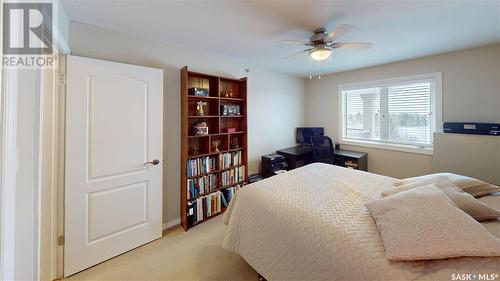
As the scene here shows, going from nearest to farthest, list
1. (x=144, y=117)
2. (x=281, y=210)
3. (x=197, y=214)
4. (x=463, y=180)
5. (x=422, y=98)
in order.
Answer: (x=281, y=210) < (x=463, y=180) < (x=144, y=117) < (x=197, y=214) < (x=422, y=98)

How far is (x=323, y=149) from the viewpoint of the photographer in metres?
3.53

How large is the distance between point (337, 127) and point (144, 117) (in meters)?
3.54

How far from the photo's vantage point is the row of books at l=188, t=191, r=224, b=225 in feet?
8.13

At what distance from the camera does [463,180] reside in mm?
1519

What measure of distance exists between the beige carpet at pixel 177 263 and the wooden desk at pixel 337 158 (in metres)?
1.92

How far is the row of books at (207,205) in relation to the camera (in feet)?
8.15

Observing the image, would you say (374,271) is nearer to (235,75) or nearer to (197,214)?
(197,214)

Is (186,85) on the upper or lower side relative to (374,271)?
upper

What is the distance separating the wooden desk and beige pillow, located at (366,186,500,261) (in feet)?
7.76

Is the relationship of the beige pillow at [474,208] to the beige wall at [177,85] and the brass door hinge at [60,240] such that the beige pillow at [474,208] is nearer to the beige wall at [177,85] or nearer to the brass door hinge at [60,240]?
the beige wall at [177,85]

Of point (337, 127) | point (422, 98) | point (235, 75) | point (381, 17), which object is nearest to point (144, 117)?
point (235, 75)
